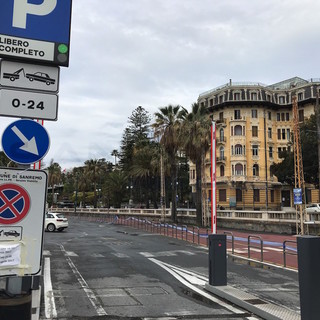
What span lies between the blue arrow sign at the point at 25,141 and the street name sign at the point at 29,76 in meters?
0.40

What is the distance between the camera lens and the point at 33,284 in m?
3.37

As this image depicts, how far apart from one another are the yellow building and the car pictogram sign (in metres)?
57.9

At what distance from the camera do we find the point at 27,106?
390 centimetres

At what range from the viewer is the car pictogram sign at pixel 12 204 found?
348 centimetres

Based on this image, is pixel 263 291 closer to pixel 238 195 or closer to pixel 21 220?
pixel 21 220

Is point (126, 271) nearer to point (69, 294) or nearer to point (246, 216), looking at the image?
point (69, 294)

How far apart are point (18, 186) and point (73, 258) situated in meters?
11.6

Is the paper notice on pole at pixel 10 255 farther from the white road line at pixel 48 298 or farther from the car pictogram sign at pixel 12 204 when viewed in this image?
the white road line at pixel 48 298

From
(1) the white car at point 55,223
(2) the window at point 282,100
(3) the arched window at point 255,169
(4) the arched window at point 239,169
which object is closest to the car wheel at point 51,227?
(1) the white car at point 55,223

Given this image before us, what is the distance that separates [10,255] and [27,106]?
147 cm

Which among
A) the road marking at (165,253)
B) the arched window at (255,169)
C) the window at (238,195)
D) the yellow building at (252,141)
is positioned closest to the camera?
the road marking at (165,253)

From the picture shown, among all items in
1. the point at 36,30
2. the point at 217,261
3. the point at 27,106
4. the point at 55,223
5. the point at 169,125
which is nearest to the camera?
the point at 27,106

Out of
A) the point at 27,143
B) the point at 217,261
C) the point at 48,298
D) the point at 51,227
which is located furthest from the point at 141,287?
the point at 51,227

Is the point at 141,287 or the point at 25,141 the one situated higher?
the point at 25,141
